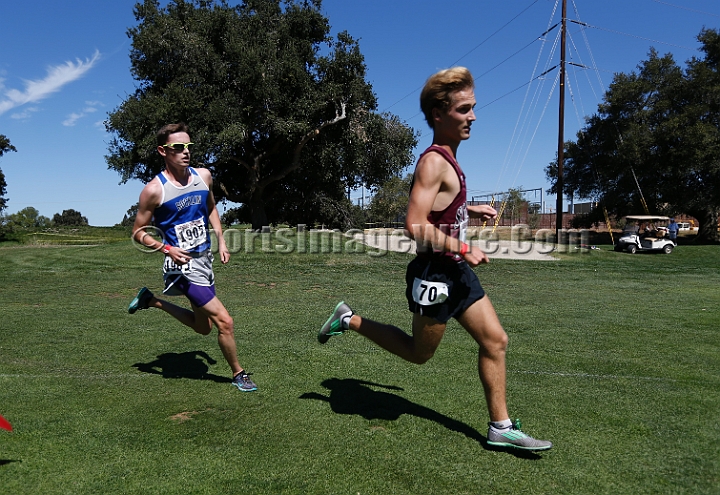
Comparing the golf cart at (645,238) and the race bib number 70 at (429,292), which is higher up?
the golf cart at (645,238)

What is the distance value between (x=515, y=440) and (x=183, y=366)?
126 inches

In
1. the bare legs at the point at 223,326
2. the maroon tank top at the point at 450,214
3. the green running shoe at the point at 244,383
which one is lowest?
the green running shoe at the point at 244,383

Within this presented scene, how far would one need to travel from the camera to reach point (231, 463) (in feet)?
9.82

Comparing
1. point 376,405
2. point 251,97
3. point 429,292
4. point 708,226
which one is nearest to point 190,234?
point 376,405

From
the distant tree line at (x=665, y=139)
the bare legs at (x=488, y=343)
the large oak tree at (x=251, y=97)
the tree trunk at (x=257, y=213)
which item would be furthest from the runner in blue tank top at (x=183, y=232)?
the distant tree line at (x=665, y=139)

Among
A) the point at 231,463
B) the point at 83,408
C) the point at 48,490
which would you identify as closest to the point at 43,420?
the point at 83,408

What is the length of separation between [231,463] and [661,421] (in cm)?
272

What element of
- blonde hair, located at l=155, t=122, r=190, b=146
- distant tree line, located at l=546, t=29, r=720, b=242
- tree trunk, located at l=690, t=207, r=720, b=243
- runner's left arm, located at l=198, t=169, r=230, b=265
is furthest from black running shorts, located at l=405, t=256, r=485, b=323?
tree trunk, located at l=690, t=207, r=720, b=243

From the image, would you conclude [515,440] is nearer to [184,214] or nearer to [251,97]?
[184,214]

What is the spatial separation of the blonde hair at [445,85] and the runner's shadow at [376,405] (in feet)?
6.46

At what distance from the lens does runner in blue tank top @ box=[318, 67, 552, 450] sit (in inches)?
122

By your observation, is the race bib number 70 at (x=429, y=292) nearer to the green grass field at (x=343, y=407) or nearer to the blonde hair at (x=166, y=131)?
the green grass field at (x=343, y=407)

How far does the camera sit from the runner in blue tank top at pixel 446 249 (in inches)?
122

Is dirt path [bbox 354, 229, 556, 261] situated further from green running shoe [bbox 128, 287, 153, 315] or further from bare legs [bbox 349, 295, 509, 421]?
bare legs [bbox 349, 295, 509, 421]
